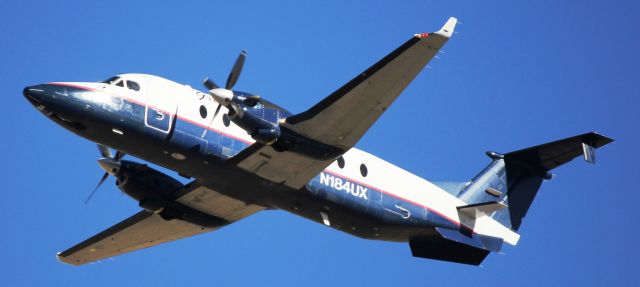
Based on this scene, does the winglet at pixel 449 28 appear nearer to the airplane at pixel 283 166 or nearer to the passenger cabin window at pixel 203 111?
the airplane at pixel 283 166

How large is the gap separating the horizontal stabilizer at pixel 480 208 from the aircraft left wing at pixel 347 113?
547 cm

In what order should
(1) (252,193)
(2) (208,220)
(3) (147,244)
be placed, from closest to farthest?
(1) (252,193), (2) (208,220), (3) (147,244)

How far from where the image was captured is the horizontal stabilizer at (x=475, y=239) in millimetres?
26250

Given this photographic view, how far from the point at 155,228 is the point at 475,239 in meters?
9.05

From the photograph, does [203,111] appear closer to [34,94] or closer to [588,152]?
[34,94]

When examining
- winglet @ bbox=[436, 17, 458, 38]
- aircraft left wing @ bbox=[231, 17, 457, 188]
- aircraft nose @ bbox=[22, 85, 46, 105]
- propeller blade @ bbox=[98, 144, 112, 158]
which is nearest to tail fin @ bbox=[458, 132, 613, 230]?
aircraft left wing @ bbox=[231, 17, 457, 188]

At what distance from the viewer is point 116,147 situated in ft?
74.4

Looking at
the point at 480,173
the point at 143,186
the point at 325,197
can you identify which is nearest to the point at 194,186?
the point at 143,186

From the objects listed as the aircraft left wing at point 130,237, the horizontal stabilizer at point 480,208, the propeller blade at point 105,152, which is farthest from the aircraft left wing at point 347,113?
the horizontal stabilizer at point 480,208

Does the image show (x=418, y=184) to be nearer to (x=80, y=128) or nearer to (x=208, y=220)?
(x=208, y=220)

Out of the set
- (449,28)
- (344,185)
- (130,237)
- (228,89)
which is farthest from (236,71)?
(130,237)

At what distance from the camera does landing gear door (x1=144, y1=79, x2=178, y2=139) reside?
73.5ft

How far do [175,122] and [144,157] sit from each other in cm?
122

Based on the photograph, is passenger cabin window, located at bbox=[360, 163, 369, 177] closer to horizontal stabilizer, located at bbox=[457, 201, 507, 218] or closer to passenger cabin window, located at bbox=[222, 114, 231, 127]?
horizontal stabilizer, located at bbox=[457, 201, 507, 218]
